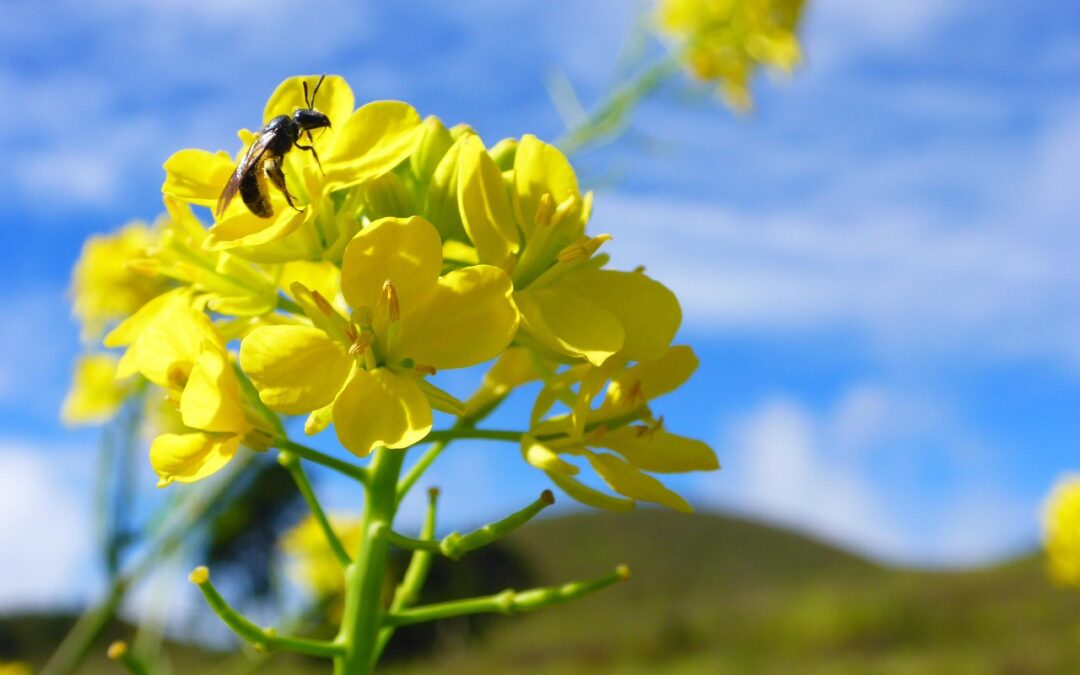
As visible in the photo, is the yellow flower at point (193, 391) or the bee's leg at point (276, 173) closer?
the yellow flower at point (193, 391)

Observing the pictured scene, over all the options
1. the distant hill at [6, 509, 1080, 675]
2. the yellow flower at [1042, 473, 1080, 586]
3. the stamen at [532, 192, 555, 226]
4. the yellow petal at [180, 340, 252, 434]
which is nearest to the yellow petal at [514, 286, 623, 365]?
the stamen at [532, 192, 555, 226]

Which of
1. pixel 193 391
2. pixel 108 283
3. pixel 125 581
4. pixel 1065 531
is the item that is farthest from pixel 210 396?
pixel 1065 531

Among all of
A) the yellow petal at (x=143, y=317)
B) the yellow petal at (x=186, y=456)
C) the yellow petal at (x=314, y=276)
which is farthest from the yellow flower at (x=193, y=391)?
the yellow petal at (x=314, y=276)

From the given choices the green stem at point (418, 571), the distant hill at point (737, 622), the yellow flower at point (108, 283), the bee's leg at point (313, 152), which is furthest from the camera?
the distant hill at point (737, 622)

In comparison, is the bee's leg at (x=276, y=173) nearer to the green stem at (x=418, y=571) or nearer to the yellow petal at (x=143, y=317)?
the yellow petal at (x=143, y=317)

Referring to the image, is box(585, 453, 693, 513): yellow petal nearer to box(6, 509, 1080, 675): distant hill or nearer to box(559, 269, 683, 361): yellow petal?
box(559, 269, 683, 361): yellow petal

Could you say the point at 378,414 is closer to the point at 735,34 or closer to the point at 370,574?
the point at 370,574
